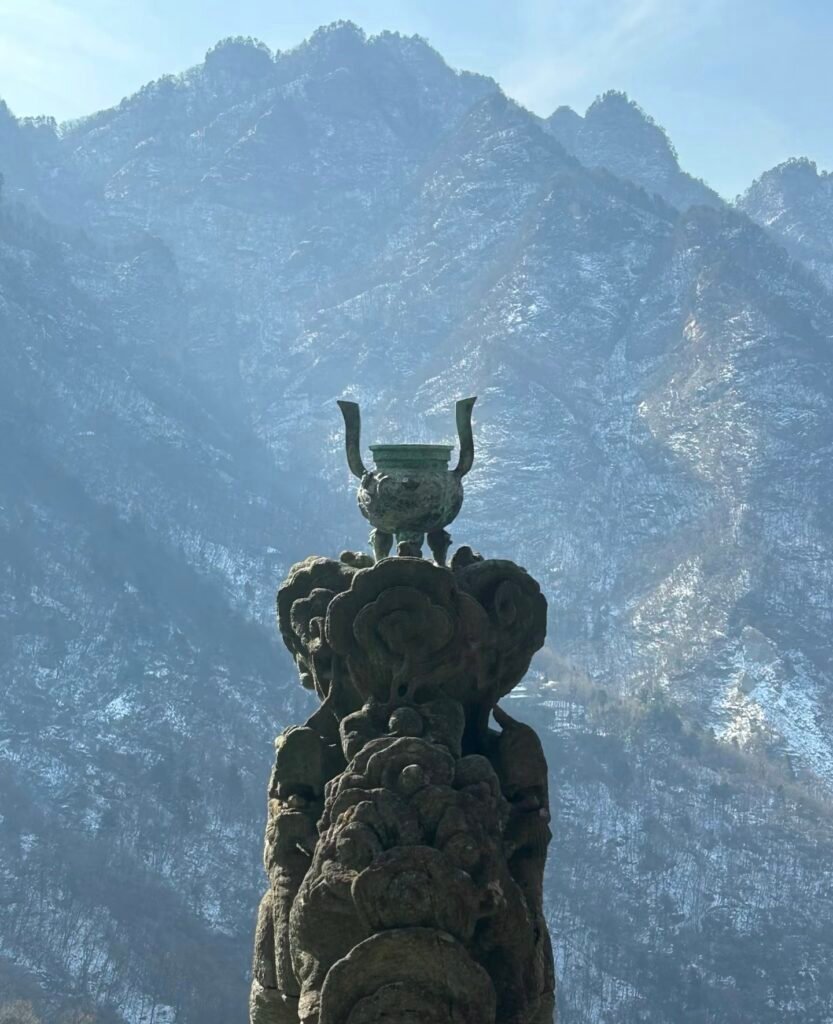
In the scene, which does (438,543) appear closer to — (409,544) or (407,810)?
(409,544)

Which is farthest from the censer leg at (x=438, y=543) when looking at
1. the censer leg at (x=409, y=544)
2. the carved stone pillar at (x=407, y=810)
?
the carved stone pillar at (x=407, y=810)

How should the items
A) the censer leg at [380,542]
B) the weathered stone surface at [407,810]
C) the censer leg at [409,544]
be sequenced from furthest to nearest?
the censer leg at [380,542], the censer leg at [409,544], the weathered stone surface at [407,810]

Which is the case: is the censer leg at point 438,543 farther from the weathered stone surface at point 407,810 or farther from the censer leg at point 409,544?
the weathered stone surface at point 407,810

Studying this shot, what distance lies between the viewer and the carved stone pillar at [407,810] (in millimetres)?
6977

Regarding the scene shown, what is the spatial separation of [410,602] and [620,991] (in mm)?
145607

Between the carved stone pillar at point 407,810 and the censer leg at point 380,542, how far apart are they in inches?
9.3

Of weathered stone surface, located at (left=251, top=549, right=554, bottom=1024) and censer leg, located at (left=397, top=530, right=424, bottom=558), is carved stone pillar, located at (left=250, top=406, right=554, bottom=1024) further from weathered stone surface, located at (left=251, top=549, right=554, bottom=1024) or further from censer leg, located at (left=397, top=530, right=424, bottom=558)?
censer leg, located at (left=397, top=530, right=424, bottom=558)

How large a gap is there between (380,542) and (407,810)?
224cm

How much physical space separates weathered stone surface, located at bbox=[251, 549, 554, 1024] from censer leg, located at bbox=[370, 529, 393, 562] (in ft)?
0.79

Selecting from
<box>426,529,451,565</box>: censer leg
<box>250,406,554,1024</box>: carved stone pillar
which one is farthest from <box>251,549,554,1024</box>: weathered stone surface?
<box>426,529,451,565</box>: censer leg

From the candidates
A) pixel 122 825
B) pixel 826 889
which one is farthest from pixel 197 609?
pixel 826 889

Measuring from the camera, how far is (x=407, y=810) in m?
7.34

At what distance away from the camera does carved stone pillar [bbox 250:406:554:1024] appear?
22.9 feet

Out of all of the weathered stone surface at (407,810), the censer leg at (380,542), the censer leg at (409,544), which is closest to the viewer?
the weathered stone surface at (407,810)
